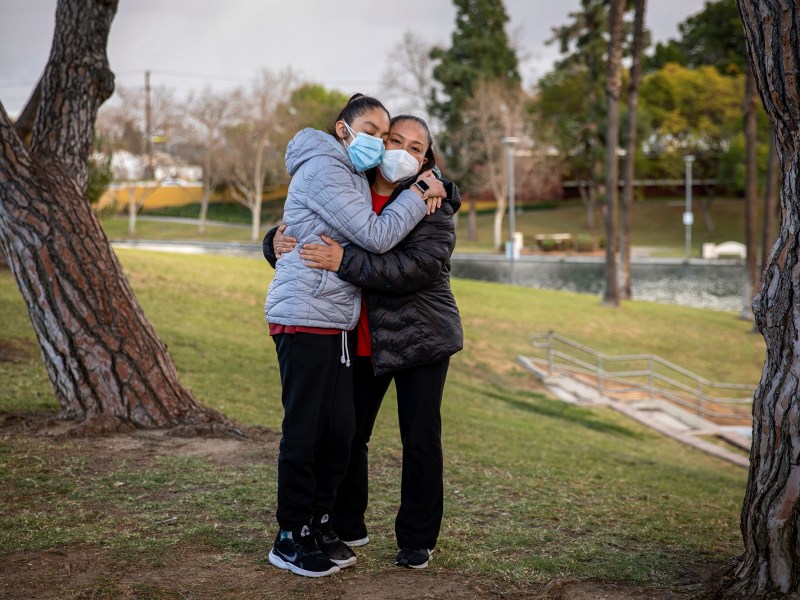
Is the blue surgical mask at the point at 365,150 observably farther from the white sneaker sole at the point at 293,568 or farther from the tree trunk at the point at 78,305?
the tree trunk at the point at 78,305

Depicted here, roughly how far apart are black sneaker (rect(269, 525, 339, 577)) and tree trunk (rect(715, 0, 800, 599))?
1614 millimetres

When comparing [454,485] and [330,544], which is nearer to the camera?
[330,544]

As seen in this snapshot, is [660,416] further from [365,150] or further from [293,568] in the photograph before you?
[365,150]

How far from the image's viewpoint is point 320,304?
155 inches

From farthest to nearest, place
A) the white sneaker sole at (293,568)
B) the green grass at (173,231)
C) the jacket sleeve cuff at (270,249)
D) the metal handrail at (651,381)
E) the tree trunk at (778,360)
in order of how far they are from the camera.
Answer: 1. the green grass at (173,231)
2. the metal handrail at (651,381)
3. the jacket sleeve cuff at (270,249)
4. the white sneaker sole at (293,568)
5. the tree trunk at (778,360)

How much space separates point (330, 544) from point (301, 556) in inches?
7.2

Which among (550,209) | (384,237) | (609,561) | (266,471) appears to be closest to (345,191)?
(384,237)

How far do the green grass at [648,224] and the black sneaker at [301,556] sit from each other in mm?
49915

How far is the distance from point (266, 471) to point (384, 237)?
8.31ft

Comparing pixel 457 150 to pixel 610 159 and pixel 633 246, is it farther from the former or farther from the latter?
pixel 610 159

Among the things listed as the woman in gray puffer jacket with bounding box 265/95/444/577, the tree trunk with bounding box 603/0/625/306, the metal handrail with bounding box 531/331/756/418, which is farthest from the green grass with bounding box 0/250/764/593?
the tree trunk with bounding box 603/0/625/306

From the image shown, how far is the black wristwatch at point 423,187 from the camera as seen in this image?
13.1ft

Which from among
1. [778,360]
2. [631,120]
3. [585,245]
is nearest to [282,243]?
[778,360]

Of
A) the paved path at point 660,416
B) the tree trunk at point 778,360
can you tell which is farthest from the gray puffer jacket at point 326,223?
the paved path at point 660,416
